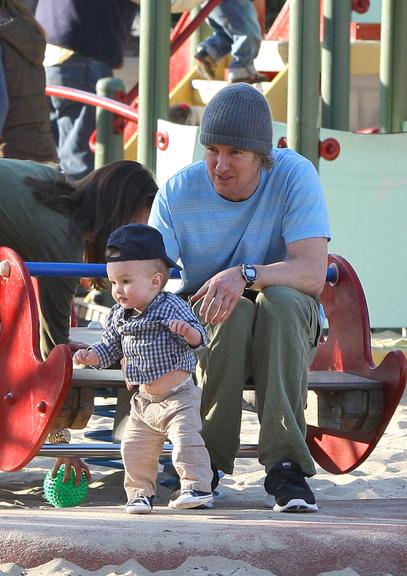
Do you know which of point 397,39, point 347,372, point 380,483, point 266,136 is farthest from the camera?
point 397,39

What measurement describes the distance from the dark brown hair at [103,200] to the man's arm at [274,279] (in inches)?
25.3

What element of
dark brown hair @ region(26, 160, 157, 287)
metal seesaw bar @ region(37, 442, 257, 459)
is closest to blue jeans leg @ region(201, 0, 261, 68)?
dark brown hair @ region(26, 160, 157, 287)

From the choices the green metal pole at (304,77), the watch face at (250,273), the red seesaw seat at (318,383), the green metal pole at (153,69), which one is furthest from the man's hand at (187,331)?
the green metal pole at (153,69)

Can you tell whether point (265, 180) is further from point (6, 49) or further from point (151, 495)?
point (6, 49)

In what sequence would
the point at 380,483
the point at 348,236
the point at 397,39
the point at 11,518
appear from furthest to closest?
the point at 397,39
the point at 348,236
the point at 380,483
the point at 11,518

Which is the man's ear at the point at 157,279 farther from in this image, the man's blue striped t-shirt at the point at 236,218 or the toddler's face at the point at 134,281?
the man's blue striped t-shirt at the point at 236,218

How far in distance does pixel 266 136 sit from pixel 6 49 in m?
2.80

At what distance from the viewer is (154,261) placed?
11.9 ft

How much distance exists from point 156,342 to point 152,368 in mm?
68

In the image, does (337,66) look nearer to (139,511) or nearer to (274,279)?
(274,279)

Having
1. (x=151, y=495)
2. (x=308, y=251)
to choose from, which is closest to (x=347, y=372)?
(x=308, y=251)

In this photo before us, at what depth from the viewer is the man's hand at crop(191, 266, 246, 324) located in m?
3.60

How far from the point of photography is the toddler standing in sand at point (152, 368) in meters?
3.59

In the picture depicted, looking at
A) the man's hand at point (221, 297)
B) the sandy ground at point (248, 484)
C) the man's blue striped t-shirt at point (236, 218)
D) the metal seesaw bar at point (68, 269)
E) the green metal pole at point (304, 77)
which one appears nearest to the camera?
the man's hand at point (221, 297)
